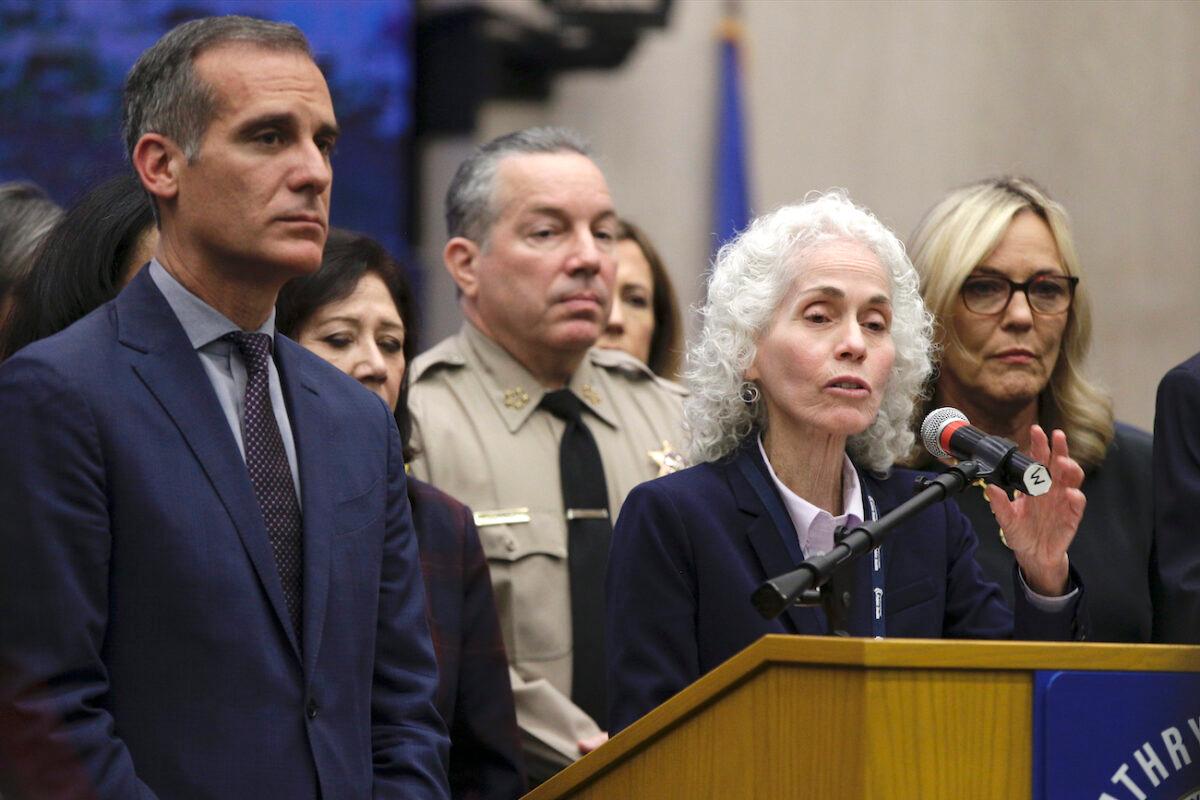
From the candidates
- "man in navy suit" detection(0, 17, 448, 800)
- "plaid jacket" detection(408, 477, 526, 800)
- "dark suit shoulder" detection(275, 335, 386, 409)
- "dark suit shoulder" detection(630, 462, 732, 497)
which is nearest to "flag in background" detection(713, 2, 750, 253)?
"plaid jacket" detection(408, 477, 526, 800)

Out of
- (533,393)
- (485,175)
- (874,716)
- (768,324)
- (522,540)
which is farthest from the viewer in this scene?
(485,175)

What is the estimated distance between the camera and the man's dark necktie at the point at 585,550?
4.00 metres

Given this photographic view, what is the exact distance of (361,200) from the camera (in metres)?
8.02

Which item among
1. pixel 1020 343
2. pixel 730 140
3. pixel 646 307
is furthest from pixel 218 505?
pixel 730 140

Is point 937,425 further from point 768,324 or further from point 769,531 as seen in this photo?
point 768,324

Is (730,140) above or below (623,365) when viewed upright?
above

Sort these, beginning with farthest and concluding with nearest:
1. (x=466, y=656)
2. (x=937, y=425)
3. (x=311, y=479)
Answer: (x=466, y=656) < (x=937, y=425) < (x=311, y=479)

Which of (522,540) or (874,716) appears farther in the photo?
(522,540)

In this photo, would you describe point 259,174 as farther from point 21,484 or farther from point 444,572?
point 444,572

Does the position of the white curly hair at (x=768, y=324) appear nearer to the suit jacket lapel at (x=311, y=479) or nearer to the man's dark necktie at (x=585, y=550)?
the man's dark necktie at (x=585, y=550)

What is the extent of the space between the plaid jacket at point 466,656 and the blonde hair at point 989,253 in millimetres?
1184

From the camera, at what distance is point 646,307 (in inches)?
215

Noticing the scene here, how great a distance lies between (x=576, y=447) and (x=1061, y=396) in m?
1.15

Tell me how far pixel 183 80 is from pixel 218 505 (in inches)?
26.4
